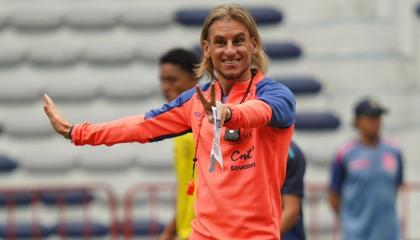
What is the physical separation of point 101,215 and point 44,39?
6.13ft

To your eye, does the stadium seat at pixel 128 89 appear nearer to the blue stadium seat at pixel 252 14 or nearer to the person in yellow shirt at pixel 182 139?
the blue stadium seat at pixel 252 14

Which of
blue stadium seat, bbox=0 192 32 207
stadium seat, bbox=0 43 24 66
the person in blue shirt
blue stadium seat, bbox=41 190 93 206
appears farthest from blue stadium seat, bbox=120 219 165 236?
the person in blue shirt

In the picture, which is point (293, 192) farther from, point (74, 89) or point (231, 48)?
point (74, 89)

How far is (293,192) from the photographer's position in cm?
629

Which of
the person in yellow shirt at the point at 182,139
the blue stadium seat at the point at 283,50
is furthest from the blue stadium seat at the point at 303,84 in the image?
the person in yellow shirt at the point at 182,139

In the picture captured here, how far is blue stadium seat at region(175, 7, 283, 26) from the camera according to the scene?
11.7m

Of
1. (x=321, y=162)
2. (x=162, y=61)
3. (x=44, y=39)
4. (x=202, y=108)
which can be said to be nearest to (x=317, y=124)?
(x=321, y=162)

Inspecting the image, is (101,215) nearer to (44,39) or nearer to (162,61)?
(44,39)

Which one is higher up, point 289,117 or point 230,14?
point 230,14

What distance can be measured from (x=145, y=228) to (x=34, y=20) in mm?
2349

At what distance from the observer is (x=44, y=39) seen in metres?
12.1

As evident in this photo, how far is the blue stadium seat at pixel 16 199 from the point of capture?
444 inches

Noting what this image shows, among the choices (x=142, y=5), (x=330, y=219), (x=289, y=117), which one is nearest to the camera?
(x=289, y=117)

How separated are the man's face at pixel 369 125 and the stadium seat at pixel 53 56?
10.4 ft
